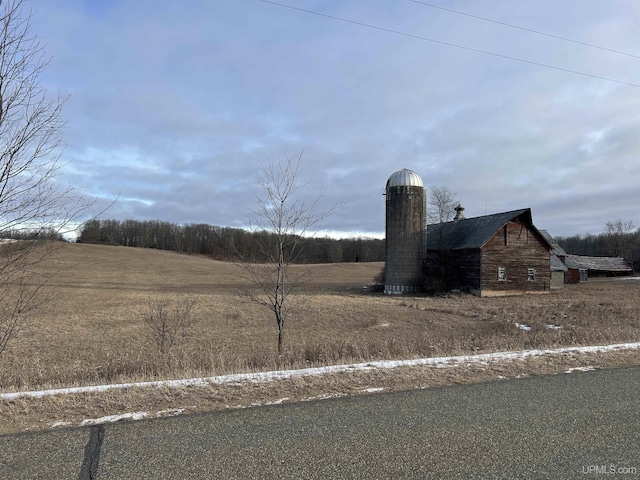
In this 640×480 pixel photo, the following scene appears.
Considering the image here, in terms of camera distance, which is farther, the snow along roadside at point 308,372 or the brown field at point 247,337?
the brown field at point 247,337

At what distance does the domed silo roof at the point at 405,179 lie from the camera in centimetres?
3716

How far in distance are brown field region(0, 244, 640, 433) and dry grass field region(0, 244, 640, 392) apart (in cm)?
4

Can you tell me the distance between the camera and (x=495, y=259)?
3403cm

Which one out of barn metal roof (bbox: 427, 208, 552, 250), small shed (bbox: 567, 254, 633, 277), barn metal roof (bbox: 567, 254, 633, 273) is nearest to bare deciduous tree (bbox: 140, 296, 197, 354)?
barn metal roof (bbox: 427, 208, 552, 250)

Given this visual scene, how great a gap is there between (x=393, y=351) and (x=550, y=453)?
5.27 m

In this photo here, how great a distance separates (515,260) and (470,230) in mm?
4404

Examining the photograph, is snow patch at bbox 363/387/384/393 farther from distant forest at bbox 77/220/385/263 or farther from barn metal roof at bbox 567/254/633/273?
distant forest at bbox 77/220/385/263

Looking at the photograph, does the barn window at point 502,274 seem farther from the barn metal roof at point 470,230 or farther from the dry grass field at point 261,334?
the dry grass field at point 261,334

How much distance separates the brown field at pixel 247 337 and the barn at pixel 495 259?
2.19 m

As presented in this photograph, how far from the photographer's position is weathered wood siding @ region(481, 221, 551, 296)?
33.7 meters

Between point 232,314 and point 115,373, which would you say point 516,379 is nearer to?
point 115,373

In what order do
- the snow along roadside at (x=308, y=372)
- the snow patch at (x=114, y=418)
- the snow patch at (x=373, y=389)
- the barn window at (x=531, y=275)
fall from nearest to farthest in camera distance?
the snow patch at (x=114, y=418), the snow patch at (x=373, y=389), the snow along roadside at (x=308, y=372), the barn window at (x=531, y=275)

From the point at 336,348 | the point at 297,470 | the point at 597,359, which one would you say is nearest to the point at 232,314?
the point at 336,348

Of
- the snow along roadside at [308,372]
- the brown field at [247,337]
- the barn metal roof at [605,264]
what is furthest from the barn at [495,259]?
the barn metal roof at [605,264]
